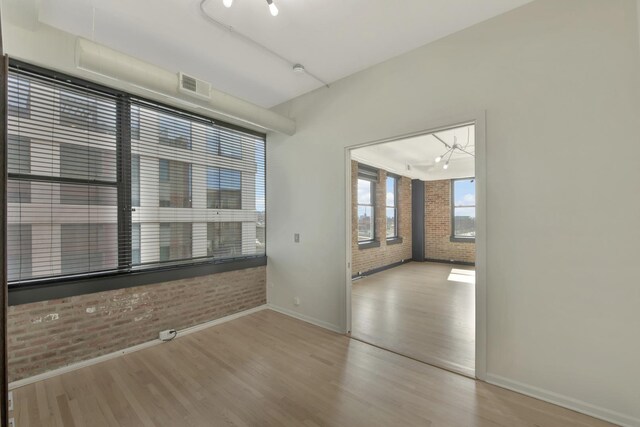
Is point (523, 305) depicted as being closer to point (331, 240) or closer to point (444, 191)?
point (331, 240)

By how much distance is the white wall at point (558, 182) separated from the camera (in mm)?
1972

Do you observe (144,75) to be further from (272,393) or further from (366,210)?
(366,210)

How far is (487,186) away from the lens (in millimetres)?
2494

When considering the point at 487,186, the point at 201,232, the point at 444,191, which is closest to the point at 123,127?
the point at 201,232

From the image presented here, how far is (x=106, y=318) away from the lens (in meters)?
2.91

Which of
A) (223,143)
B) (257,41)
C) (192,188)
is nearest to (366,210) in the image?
(223,143)

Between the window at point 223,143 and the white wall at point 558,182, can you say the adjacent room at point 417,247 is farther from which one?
the window at point 223,143

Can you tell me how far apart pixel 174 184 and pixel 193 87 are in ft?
4.18

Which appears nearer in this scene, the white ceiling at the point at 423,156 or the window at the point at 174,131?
the window at the point at 174,131

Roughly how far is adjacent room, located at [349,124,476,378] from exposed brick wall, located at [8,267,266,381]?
1971 mm

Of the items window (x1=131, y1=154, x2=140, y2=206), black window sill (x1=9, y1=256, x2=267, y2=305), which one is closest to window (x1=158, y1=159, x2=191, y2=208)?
window (x1=131, y1=154, x2=140, y2=206)

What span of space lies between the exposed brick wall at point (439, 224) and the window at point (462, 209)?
16 centimetres

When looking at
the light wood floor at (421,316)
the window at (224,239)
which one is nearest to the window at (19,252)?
the window at (224,239)

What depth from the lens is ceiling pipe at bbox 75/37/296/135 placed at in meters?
2.26
